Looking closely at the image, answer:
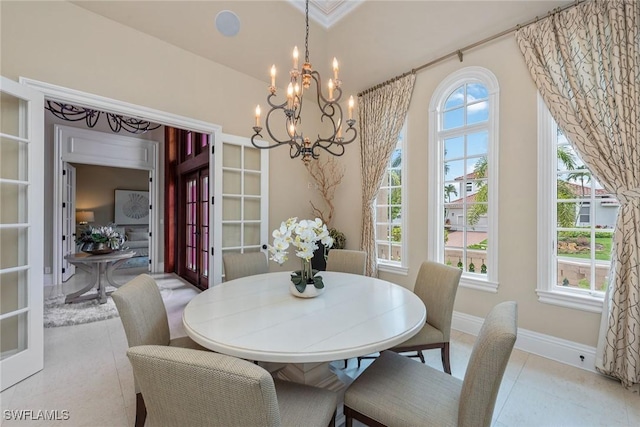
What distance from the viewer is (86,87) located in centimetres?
250

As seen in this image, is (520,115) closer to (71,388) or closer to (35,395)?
(71,388)

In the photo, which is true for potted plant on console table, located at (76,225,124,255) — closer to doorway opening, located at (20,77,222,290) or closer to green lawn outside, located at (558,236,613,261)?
doorway opening, located at (20,77,222,290)

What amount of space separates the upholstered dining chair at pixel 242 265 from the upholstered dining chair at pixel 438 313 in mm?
1503

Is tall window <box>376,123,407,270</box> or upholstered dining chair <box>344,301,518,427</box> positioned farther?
tall window <box>376,123,407,270</box>

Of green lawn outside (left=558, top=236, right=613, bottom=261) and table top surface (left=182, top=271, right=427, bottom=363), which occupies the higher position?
green lawn outside (left=558, top=236, right=613, bottom=261)

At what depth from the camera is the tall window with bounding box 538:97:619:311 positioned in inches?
94.2

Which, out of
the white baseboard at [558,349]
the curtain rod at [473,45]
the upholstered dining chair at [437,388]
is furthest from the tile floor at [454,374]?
the curtain rod at [473,45]

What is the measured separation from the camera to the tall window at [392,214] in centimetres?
370

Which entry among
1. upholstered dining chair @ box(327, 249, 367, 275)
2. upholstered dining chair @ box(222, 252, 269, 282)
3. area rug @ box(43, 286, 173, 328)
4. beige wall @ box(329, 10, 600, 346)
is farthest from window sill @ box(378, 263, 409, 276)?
area rug @ box(43, 286, 173, 328)

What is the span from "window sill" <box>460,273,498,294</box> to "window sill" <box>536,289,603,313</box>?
1.22ft

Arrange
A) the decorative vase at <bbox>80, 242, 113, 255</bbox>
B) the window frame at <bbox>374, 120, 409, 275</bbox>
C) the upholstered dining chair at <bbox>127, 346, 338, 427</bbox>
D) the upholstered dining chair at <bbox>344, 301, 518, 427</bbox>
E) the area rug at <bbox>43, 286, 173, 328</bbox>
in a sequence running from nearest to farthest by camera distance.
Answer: the upholstered dining chair at <bbox>127, 346, 338, 427</bbox> < the upholstered dining chair at <bbox>344, 301, 518, 427</bbox> < the area rug at <bbox>43, 286, 173, 328</bbox> < the window frame at <bbox>374, 120, 409, 275</bbox> < the decorative vase at <bbox>80, 242, 113, 255</bbox>

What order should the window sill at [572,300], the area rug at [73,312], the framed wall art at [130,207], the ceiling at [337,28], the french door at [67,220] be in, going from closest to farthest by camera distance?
the window sill at [572,300], the ceiling at [337,28], the area rug at [73,312], the french door at [67,220], the framed wall art at [130,207]

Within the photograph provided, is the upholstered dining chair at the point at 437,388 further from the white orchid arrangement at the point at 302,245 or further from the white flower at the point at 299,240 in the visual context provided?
the white flower at the point at 299,240

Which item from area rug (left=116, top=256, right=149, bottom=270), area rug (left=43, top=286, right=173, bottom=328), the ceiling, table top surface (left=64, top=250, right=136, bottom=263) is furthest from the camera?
area rug (left=116, top=256, right=149, bottom=270)
